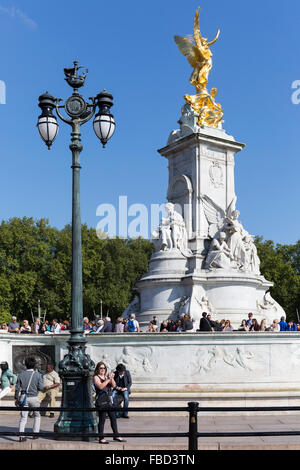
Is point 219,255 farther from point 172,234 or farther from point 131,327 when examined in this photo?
point 131,327

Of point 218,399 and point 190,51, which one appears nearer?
point 218,399

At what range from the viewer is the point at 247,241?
27.3 m

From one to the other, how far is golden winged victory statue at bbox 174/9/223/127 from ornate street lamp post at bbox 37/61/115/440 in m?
17.0

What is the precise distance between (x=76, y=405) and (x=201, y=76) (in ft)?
72.1

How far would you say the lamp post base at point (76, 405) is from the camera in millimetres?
11359

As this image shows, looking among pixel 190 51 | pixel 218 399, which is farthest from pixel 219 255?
pixel 190 51

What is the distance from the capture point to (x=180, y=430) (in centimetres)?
1315

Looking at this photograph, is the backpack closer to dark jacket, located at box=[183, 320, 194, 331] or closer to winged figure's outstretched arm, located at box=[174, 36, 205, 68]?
dark jacket, located at box=[183, 320, 194, 331]

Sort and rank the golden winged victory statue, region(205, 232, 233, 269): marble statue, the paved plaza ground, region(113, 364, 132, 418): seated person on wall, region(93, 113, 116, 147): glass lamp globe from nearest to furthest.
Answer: the paved plaza ground < region(93, 113, 116, 147): glass lamp globe < region(113, 364, 132, 418): seated person on wall < region(205, 232, 233, 269): marble statue < the golden winged victory statue

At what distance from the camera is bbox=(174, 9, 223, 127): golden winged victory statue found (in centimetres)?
2962

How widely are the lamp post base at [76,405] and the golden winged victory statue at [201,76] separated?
19545 mm

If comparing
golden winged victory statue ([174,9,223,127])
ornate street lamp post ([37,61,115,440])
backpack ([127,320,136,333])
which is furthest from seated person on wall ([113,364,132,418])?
golden winged victory statue ([174,9,223,127])
